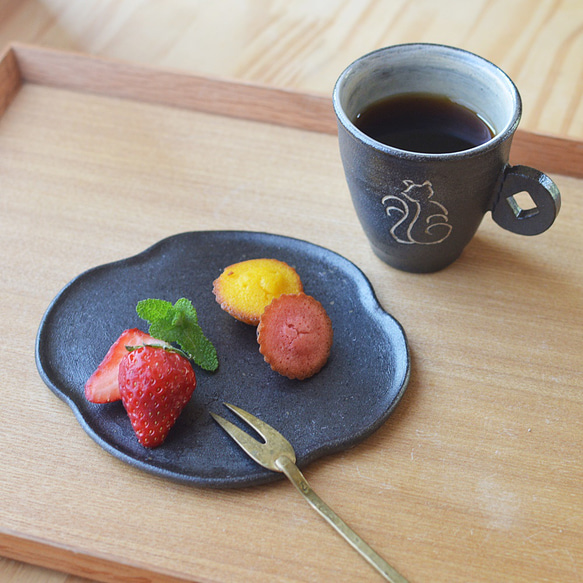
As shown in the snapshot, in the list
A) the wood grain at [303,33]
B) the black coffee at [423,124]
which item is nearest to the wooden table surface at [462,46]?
the wood grain at [303,33]

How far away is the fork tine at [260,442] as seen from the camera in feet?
2.16

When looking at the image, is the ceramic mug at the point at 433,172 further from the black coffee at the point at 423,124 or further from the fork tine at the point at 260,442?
the fork tine at the point at 260,442

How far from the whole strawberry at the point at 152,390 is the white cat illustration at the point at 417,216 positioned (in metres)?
0.29

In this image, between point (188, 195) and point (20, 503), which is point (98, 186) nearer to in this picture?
point (188, 195)

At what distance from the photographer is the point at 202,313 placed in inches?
31.5

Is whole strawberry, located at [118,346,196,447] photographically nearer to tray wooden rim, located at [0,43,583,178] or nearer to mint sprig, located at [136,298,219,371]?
mint sprig, located at [136,298,219,371]

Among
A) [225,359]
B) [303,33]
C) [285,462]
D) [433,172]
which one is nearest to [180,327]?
[225,359]

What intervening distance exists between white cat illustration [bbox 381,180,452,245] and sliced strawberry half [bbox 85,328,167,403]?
0.95 ft

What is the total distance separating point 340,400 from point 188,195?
1.29 ft

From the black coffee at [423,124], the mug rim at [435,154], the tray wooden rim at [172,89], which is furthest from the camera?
the tray wooden rim at [172,89]

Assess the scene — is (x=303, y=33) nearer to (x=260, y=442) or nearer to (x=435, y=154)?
(x=435, y=154)

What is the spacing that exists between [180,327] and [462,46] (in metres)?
0.82

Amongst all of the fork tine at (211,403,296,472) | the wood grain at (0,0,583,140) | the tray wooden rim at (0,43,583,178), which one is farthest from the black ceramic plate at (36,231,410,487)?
the wood grain at (0,0,583,140)

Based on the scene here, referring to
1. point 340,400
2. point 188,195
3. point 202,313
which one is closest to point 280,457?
point 340,400
